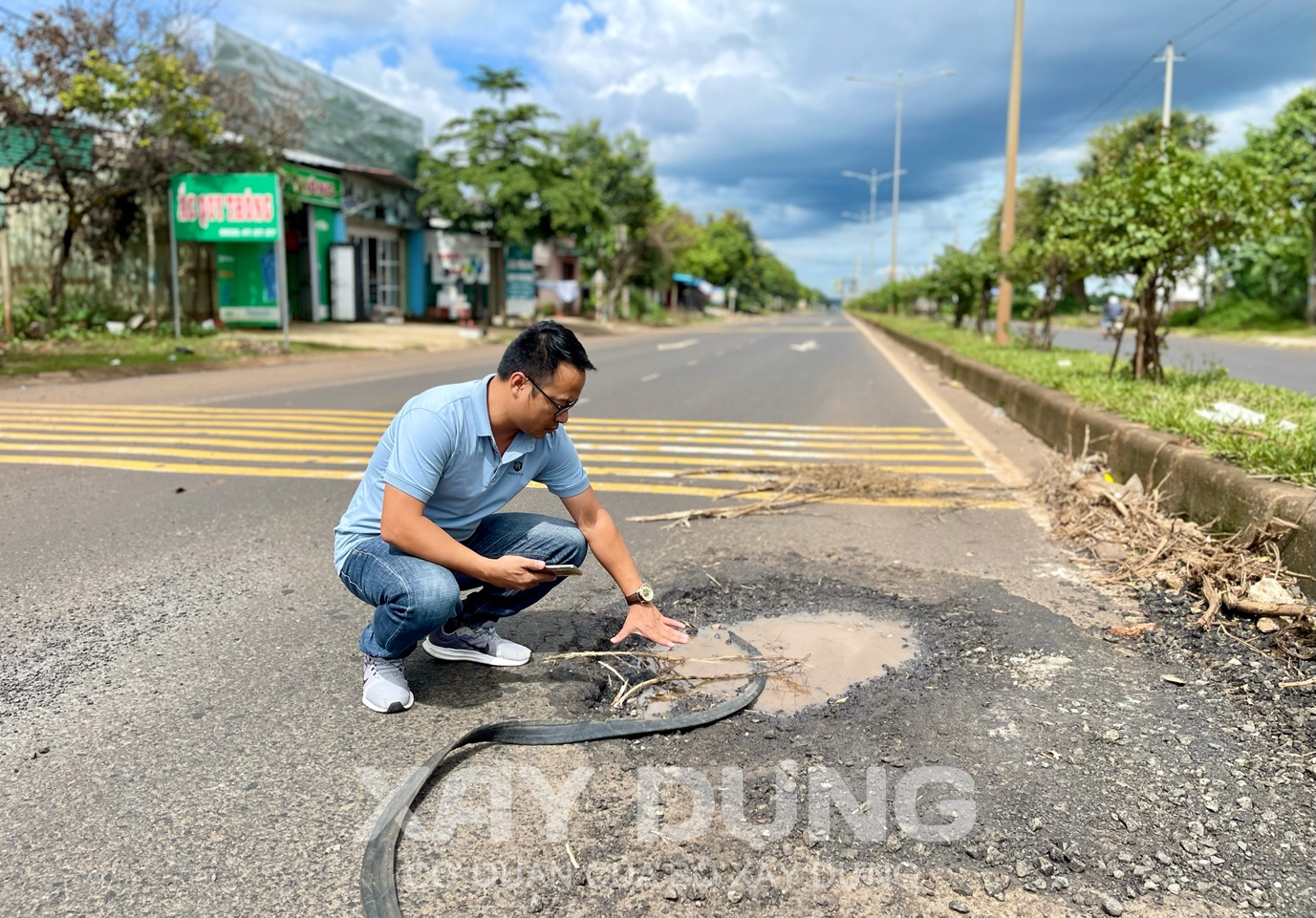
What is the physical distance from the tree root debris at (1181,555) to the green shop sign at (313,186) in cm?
2071

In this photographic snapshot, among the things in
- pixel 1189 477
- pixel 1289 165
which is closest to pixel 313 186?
pixel 1189 477

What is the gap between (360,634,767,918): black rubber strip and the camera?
2.14 m

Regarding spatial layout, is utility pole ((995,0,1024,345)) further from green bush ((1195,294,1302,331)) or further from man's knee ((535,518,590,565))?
green bush ((1195,294,1302,331))

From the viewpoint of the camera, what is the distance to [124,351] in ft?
55.5

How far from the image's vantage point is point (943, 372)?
58.9 feet

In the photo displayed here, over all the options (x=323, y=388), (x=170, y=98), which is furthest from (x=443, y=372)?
(x=170, y=98)

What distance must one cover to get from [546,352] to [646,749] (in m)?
1.19

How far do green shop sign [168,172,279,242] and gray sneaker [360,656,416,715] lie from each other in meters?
17.1

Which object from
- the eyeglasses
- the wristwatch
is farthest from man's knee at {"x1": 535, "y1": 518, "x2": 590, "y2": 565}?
the eyeglasses

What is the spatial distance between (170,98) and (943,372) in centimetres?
1448

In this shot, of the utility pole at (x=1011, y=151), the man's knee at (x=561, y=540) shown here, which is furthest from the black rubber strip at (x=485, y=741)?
the utility pole at (x=1011, y=151)

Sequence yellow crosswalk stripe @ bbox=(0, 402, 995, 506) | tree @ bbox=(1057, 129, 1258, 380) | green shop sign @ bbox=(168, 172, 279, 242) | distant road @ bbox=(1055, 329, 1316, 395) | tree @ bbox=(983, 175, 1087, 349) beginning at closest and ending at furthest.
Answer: yellow crosswalk stripe @ bbox=(0, 402, 995, 506), tree @ bbox=(1057, 129, 1258, 380), tree @ bbox=(983, 175, 1087, 349), distant road @ bbox=(1055, 329, 1316, 395), green shop sign @ bbox=(168, 172, 279, 242)

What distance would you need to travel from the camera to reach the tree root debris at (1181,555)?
12.5 ft

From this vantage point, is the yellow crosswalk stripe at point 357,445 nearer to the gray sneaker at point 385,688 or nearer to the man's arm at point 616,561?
the man's arm at point 616,561
